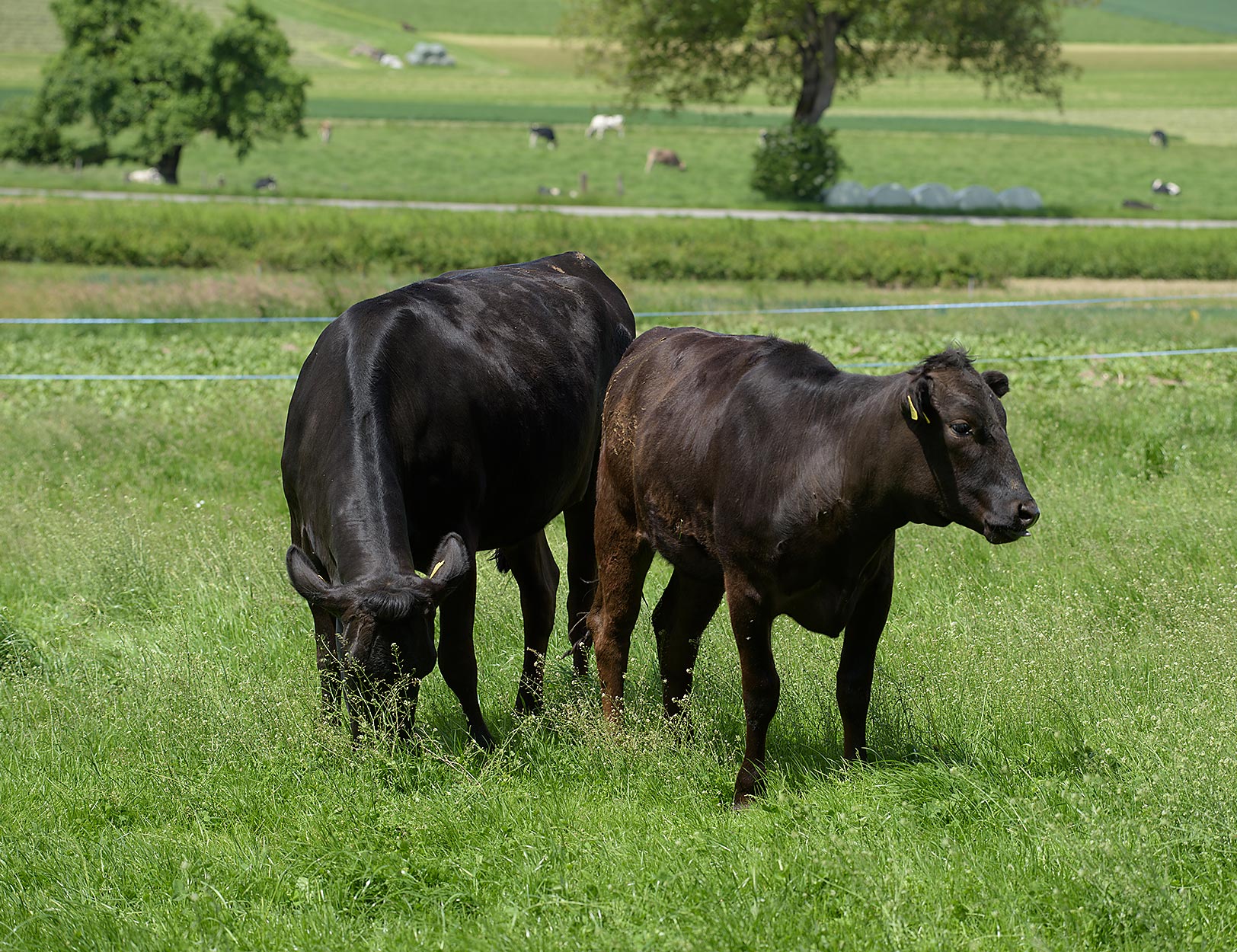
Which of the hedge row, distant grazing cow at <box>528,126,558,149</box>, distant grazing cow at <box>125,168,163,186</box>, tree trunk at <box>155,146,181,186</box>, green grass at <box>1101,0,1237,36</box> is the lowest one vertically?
distant grazing cow at <box>125,168,163,186</box>

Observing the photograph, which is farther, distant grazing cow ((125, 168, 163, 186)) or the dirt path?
distant grazing cow ((125, 168, 163, 186))

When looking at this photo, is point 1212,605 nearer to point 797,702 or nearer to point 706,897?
point 797,702

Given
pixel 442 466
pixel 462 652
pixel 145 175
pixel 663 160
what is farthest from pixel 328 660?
pixel 145 175

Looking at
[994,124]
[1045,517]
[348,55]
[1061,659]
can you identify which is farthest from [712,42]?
[348,55]

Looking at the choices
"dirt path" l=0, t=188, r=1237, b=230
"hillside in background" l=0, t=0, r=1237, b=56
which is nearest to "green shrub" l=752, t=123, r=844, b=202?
"dirt path" l=0, t=188, r=1237, b=230

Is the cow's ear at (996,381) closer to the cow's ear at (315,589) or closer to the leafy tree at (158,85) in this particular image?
the cow's ear at (315,589)

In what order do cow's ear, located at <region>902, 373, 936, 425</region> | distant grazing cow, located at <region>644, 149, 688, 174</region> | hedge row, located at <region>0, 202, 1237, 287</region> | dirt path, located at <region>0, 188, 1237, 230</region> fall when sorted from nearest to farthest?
cow's ear, located at <region>902, 373, 936, 425</region>
hedge row, located at <region>0, 202, 1237, 287</region>
dirt path, located at <region>0, 188, 1237, 230</region>
distant grazing cow, located at <region>644, 149, 688, 174</region>

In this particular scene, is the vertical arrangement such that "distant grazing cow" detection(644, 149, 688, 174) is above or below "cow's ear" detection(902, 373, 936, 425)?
below

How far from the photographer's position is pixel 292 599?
7.30m

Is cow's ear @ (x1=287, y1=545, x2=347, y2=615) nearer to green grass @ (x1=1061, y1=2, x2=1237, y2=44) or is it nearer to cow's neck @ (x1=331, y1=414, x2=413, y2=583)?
cow's neck @ (x1=331, y1=414, x2=413, y2=583)

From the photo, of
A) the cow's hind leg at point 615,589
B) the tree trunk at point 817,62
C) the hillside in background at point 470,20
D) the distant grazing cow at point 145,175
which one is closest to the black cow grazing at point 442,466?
the cow's hind leg at point 615,589

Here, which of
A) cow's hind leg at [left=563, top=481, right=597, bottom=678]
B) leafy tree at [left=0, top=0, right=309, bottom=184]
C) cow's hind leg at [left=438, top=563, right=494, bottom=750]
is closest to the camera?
cow's hind leg at [left=438, top=563, right=494, bottom=750]

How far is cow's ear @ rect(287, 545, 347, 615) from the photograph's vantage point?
454 cm

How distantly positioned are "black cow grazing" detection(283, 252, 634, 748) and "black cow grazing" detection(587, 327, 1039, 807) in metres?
0.44
